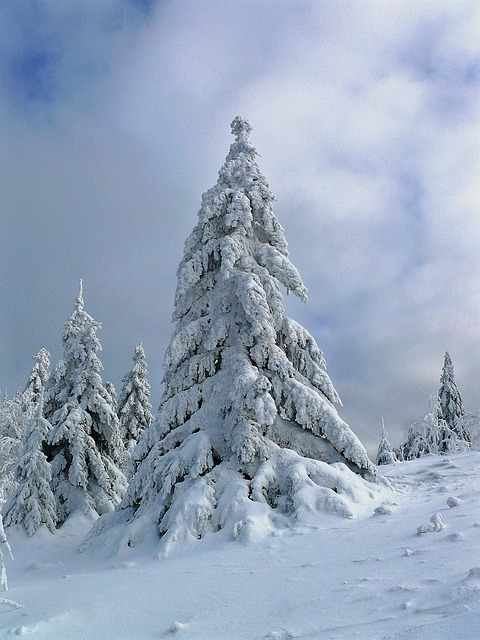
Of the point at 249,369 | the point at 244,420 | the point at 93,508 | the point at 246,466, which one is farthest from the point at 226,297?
the point at 93,508

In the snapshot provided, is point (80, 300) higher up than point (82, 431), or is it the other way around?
point (80, 300)

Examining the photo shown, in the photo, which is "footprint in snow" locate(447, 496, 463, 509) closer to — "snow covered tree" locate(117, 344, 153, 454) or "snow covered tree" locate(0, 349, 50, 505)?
"snow covered tree" locate(0, 349, 50, 505)

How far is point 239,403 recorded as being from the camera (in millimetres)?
12047

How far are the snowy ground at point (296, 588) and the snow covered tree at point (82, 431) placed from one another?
1036cm

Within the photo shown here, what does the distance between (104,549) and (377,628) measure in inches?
349

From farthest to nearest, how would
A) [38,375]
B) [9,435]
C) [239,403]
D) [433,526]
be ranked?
[38,375] → [9,435] → [239,403] → [433,526]

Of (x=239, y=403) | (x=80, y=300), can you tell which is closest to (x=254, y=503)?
(x=239, y=403)

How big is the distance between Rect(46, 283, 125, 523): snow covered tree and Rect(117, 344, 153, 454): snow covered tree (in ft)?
31.2

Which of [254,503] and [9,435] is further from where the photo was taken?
[9,435]

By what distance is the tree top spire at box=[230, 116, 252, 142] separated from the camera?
1731cm

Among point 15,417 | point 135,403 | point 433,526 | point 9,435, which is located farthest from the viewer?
point 135,403

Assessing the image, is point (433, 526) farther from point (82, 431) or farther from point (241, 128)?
point (82, 431)

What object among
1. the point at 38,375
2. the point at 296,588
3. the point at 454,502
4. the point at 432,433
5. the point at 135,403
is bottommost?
the point at 296,588

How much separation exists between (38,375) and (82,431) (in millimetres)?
15954
